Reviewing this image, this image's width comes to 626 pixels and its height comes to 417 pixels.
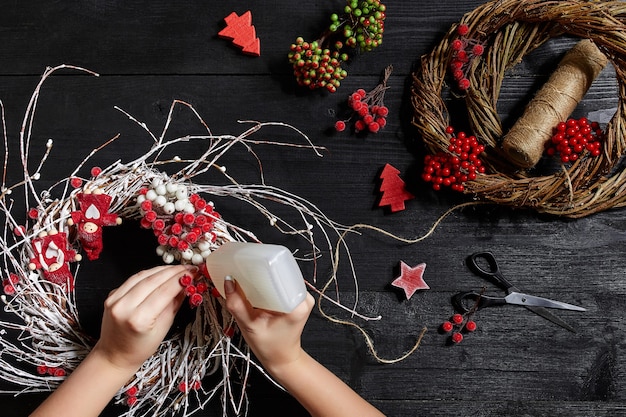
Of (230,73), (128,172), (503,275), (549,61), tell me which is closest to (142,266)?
(128,172)

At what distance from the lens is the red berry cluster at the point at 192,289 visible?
1.07 metres

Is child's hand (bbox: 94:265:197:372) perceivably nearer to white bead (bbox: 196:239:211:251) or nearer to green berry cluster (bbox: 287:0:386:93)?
white bead (bbox: 196:239:211:251)

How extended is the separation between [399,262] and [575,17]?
62 cm

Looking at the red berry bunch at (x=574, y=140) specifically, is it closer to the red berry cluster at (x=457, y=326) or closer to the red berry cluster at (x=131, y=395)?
the red berry cluster at (x=457, y=326)

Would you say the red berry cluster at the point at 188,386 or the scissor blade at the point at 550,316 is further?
the scissor blade at the point at 550,316

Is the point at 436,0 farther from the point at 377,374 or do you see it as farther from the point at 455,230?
the point at 377,374

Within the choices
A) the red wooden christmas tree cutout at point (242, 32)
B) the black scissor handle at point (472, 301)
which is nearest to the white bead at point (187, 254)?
the red wooden christmas tree cutout at point (242, 32)

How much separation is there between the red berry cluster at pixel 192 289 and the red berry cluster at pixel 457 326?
0.55 metres

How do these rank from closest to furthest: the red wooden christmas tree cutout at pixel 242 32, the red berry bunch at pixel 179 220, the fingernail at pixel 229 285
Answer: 1. the fingernail at pixel 229 285
2. the red berry bunch at pixel 179 220
3. the red wooden christmas tree cutout at pixel 242 32

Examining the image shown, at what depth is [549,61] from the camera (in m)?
1.33

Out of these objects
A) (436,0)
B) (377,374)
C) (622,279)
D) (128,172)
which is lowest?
(377,374)

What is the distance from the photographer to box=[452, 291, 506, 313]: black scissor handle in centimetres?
131

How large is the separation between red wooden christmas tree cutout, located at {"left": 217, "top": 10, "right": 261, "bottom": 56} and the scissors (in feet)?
2.24

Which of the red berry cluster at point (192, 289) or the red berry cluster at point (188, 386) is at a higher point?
the red berry cluster at point (192, 289)
